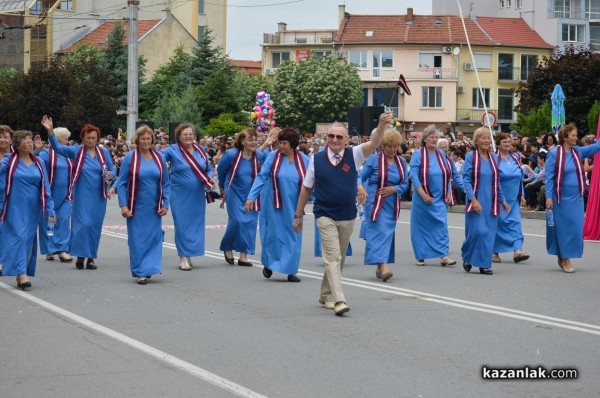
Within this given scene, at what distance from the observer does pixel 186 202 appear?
16.0 meters

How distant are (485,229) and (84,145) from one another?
213 inches

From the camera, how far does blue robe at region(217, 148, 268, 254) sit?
640 inches

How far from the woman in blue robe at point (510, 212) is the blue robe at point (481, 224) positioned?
58 centimetres

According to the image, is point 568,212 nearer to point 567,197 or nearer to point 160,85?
point 567,197

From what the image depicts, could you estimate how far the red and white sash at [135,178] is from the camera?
1427cm

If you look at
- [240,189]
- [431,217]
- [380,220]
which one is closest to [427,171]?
[431,217]

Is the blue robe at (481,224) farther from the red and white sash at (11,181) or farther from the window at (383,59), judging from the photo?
the window at (383,59)

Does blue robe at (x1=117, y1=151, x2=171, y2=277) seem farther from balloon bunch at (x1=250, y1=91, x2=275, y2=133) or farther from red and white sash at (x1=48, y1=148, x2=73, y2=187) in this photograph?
balloon bunch at (x1=250, y1=91, x2=275, y2=133)

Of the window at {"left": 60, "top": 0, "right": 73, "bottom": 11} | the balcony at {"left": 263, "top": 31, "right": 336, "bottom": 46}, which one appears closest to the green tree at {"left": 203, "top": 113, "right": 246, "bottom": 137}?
the balcony at {"left": 263, "top": 31, "right": 336, "bottom": 46}

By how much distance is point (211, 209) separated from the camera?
31.2 m

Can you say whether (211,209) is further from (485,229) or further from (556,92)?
(485,229)

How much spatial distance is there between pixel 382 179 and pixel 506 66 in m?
79.9

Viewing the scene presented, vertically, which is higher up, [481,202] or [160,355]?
[481,202]

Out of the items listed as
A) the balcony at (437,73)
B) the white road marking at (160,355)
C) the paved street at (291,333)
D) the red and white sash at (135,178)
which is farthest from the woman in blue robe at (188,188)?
the balcony at (437,73)
